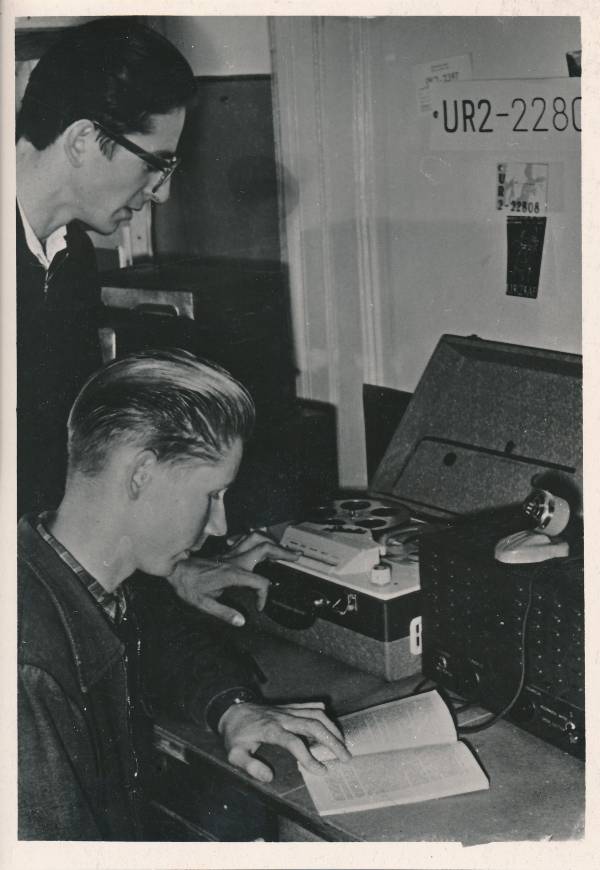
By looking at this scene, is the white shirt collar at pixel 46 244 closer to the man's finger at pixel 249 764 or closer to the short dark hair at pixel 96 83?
the short dark hair at pixel 96 83

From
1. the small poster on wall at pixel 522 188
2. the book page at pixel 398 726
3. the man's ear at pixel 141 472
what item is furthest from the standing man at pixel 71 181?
the small poster on wall at pixel 522 188

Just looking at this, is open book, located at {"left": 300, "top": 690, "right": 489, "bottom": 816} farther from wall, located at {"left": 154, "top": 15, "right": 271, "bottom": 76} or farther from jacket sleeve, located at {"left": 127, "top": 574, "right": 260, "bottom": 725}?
wall, located at {"left": 154, "top": 15, "right": 271, "bottom": 76}

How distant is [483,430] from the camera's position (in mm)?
1868

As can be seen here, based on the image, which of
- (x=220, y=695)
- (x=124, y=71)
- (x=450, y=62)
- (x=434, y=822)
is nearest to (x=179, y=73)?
(x=124, y=71)

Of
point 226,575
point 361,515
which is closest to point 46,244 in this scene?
point 226,575

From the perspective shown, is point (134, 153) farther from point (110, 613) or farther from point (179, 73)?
point (110, 613)

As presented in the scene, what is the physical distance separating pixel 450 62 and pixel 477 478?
0.83m

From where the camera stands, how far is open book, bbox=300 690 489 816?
130cm

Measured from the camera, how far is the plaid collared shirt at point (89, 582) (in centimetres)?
147

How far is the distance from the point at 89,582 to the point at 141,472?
0.60 feet

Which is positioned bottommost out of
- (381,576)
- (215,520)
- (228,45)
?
(381,576)

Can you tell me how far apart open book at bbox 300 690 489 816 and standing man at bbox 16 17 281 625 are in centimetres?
37

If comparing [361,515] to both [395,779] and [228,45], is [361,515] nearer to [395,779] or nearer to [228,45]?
[395,779]

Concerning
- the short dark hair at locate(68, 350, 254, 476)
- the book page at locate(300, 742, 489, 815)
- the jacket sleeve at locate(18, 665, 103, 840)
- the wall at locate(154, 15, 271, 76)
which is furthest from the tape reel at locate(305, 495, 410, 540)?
the wall at locate(154, 15, 271, 76)
